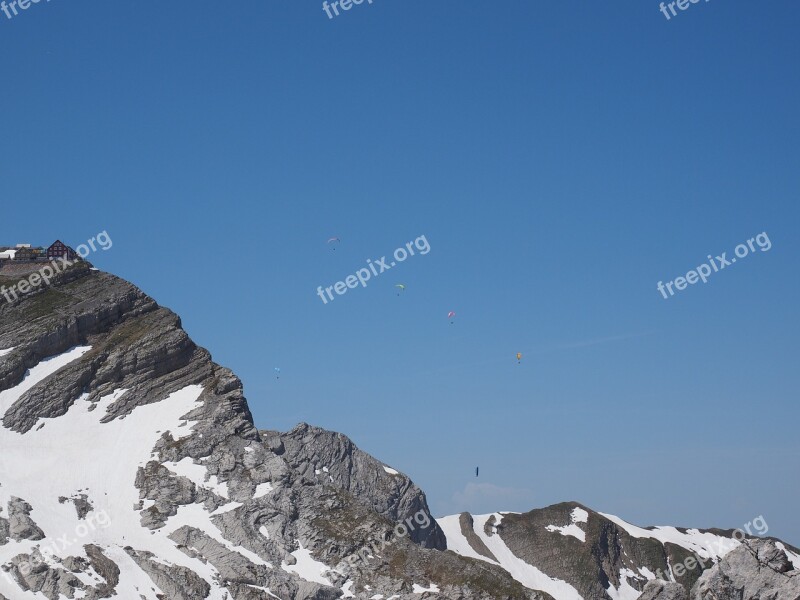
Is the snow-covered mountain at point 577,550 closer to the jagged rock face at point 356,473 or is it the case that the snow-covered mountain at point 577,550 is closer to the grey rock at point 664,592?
the jagged rock face at point 356,473

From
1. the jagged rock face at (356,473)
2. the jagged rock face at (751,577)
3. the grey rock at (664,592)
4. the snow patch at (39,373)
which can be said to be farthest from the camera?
the jagged rock face at (356,473)

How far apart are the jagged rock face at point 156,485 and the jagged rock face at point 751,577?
3748 centimetres

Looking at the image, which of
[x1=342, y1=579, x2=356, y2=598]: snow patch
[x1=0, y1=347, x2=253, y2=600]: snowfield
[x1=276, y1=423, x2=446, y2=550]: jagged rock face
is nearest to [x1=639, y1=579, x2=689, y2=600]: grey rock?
[x1=342, y1=579, x2=356, y2=598]: snow patch

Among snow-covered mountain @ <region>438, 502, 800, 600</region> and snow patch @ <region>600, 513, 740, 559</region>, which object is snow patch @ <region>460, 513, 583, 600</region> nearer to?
snow-covered mountain @ <region>438, 502, 800, 600</region>

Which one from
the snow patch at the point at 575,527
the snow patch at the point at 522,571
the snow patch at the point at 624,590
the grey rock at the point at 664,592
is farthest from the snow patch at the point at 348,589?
the snow patch at the point at 575,527

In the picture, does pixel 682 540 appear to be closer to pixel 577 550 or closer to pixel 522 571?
pixel 577 550

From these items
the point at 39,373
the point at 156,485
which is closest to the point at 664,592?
the point at 156,485

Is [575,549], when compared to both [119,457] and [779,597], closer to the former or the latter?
[119,457]

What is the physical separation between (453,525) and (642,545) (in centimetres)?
3273

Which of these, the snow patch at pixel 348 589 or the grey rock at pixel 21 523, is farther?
the snow patch at pixel 348 589

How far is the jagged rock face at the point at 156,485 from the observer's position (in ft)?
356

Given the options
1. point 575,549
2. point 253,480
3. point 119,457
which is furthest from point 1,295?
point 575,549

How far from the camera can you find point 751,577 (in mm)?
78875

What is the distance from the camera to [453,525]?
181875mm
